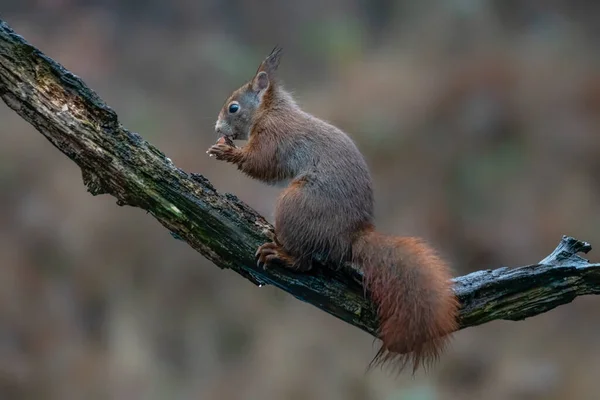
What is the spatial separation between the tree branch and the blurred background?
10.2 ft

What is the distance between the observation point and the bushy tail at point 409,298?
3.07 meters

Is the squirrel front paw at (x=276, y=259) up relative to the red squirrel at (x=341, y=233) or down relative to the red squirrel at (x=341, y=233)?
down

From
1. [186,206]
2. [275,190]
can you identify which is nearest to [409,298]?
[186,206]

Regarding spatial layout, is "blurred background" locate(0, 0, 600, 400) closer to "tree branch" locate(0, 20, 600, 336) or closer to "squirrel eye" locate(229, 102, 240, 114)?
"squirrel eye" locate(229, 102, 240, 114)

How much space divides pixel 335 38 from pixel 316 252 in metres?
4.27

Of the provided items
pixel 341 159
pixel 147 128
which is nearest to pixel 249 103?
pixel 341 159

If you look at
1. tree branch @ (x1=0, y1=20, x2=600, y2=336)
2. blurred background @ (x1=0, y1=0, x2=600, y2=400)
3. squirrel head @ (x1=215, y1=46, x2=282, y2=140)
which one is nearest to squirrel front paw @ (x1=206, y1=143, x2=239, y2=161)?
squirrel head @ (x1=215, y1=46, x2=282, y2=140)

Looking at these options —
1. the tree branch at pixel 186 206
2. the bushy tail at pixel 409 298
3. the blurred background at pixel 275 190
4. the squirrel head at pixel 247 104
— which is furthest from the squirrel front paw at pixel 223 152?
the blurred background at pixel 275 190

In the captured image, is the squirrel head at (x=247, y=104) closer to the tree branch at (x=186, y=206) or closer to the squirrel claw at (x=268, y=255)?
the tree branch at (x=186, y=206)

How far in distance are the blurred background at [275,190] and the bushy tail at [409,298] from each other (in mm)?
3283

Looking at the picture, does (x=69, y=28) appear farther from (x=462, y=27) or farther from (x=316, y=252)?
(x=316, y=252)

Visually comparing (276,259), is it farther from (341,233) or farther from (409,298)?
(409,298)

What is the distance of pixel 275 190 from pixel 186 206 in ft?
10.5

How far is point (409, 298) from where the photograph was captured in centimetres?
311
